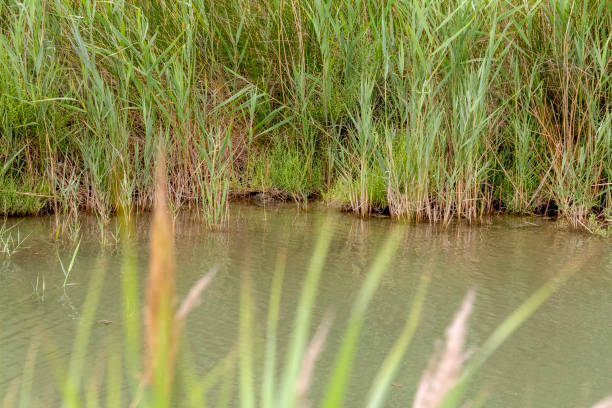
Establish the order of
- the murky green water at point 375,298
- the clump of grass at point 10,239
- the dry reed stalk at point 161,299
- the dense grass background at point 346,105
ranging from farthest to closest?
1. the dense grass background at point 346,105
2. the clump of grass at point 10,239
3. the murky green water at point 375,298
4. the dry reed stalk at point 161,299

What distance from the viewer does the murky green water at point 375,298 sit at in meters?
2.61

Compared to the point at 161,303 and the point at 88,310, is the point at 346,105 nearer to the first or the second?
the point at 88,310

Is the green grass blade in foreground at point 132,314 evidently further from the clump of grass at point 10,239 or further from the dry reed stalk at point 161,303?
the clump of grass at point 10,239

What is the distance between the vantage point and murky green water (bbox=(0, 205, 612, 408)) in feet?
8.57

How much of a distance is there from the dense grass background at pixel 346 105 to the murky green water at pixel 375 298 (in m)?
0.24

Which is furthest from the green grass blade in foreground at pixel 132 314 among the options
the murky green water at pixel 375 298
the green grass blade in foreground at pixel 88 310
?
the murky green water at pixel 375 298

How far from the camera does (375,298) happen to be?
344cm

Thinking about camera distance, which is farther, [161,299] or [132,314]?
[132,314]

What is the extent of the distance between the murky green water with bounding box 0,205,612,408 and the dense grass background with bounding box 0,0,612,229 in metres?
0.24

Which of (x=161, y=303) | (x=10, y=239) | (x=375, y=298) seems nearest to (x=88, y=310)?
(x=375, y=298)

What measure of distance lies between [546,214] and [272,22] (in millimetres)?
2238

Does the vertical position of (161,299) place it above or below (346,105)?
below

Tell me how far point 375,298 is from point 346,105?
212 cm

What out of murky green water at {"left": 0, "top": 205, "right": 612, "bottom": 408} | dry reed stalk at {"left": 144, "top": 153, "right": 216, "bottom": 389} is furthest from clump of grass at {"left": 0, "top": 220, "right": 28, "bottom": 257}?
dry reed stalk at {"left": 144, "top": 153, "right": 216, "bottom": 389}
